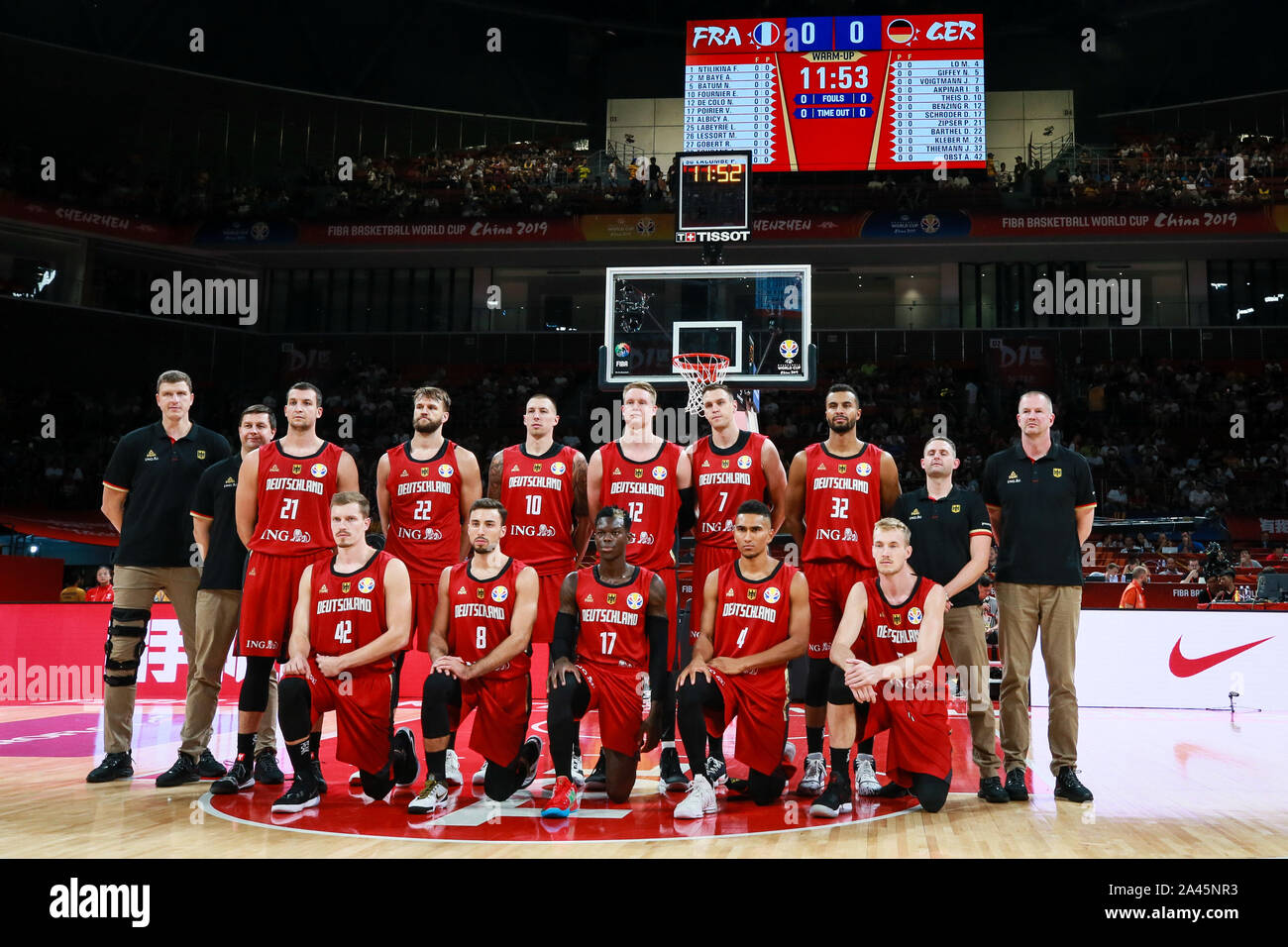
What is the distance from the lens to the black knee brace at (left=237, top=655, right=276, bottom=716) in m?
5.86

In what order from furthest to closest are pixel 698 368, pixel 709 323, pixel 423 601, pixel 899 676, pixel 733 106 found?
1. pixel 733 106
2. pixel 709 323
3. pixel 698 368
4. pixel 423 601
5. pixel 899 676

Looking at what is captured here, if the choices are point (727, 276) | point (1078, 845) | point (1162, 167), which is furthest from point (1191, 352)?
point (1078, 845)

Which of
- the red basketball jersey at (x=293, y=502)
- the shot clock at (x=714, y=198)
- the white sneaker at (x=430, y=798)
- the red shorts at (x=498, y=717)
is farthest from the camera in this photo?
the shot clock at (x=714, y=198)

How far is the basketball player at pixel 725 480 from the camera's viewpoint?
6.37 meters

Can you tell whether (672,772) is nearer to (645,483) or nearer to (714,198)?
(645,483)

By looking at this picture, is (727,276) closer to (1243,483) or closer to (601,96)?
(1243,483)

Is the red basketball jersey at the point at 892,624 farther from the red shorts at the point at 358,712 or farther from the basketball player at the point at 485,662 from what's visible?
the red shorts at the point at 358,712

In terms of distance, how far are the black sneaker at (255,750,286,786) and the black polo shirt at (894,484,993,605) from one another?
146 inches

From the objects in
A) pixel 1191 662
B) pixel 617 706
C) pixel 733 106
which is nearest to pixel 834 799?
pixel 617 706

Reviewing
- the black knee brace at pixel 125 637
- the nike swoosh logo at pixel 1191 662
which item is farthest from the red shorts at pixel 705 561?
the nike swoosh logo at pixel 1191 662

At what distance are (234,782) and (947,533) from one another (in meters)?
4.13

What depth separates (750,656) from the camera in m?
5.59

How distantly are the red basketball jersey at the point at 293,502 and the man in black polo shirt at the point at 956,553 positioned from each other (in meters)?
3.34

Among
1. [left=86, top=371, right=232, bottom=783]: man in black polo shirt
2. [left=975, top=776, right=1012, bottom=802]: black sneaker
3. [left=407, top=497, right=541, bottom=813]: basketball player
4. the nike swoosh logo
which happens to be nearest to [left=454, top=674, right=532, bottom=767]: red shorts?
[left=407, top=497, right=541, bottom=813]: basketball player
